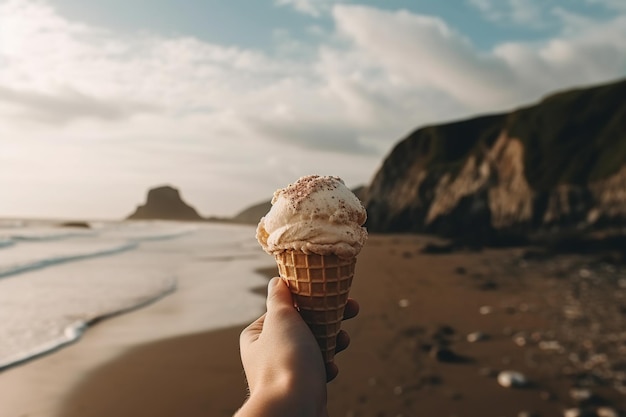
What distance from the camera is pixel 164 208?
17538 cm

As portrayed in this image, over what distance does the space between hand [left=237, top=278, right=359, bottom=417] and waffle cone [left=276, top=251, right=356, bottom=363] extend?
53 centimetres

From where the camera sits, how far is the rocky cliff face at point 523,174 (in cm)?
3045

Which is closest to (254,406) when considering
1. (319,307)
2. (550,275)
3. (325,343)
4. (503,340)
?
(325,343)

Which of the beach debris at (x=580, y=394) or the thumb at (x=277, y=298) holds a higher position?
the thumb at (x=277, y=298)

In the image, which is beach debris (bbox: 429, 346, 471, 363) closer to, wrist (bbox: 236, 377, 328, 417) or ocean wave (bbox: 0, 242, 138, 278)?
wrist (bbox: 236, 377, 328, 417)

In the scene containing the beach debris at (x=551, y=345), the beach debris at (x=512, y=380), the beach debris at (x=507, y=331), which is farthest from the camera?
the beach debris at (x=507, y=331)

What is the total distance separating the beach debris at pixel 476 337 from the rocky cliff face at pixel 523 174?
19.3 m

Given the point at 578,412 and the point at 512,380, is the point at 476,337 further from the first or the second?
the point at 578,412

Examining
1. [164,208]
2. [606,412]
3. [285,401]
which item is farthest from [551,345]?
[164,208]

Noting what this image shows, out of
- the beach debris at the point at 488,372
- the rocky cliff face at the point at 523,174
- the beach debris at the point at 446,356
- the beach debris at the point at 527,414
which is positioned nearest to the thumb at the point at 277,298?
the beach debris at the point at 527,414

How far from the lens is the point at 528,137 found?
1576 inches

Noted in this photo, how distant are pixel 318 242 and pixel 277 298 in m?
0.50

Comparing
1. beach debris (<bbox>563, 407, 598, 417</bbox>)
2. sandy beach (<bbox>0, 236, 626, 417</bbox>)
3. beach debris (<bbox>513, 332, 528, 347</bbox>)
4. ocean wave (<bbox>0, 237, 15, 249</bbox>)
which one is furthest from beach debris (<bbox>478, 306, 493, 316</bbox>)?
ocean wave (<bbox>0, 237, 15, 249</bbox>)

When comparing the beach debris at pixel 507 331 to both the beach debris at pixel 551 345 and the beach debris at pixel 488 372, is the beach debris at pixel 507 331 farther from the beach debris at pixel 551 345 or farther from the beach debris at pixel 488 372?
the beach debris at pixel 488 372
